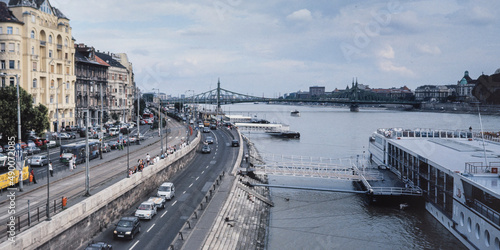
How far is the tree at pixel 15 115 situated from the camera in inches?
1599

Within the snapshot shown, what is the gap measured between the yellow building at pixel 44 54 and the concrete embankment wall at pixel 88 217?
25.0 metres

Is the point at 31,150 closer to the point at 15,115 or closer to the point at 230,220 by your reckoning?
the point at 15,115

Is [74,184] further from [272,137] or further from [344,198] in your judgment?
[272,137]

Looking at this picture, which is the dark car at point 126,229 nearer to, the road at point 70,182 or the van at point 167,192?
the road at point 70,182

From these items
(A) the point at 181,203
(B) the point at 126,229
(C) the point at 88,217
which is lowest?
(A) the point at 181,203

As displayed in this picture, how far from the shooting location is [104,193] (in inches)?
945

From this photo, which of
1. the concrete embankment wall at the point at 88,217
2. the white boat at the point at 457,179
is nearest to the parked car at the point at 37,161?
the concrete embankment wall at the point at 88,217

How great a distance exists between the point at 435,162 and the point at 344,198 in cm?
933

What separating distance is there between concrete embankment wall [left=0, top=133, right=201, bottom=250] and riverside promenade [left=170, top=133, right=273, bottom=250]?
457 cm

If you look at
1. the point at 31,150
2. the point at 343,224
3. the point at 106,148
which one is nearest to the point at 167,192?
the point at 343,224

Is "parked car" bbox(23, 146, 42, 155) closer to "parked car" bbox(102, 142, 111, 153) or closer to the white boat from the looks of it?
"parked car" bbox(102, 142, 111, 153)

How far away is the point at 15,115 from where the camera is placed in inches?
1614

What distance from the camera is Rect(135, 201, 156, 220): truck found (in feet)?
83.8

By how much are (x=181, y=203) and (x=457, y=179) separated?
19110 millimetres
